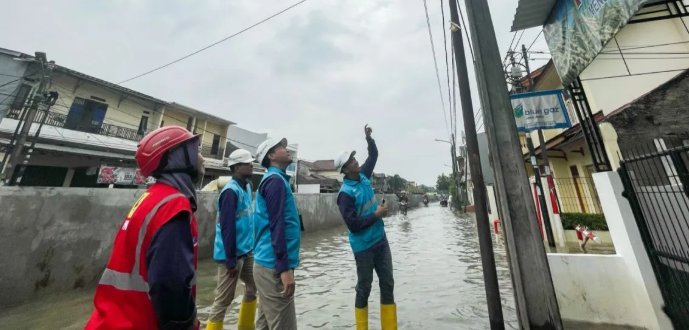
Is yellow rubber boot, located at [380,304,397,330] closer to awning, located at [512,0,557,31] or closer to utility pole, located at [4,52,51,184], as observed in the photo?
awning, located at [512,0,557,31]

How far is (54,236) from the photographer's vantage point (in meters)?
4.77

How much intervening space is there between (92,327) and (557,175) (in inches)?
668

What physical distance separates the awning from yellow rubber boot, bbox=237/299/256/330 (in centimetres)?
595

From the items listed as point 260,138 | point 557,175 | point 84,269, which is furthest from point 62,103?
point 557,175

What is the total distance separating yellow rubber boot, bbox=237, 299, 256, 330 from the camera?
133 inches

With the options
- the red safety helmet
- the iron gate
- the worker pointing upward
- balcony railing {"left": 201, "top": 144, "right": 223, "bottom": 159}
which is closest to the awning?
the iron gate

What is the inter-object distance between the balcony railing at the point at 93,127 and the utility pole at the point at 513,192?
17.4 metres

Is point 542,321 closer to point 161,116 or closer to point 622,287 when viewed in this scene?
point 622,287

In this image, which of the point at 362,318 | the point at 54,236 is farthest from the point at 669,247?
the point at 54,236

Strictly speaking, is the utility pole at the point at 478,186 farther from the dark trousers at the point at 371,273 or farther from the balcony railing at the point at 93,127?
the balcony railing at the point at 93,127

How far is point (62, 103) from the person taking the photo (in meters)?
14.9

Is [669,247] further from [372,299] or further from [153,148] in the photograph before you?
[153,148]

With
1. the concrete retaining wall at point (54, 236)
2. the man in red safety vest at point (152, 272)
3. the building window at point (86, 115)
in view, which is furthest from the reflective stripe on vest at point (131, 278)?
the building window at point (86, 115)

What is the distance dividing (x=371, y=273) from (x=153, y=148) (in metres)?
2.28
